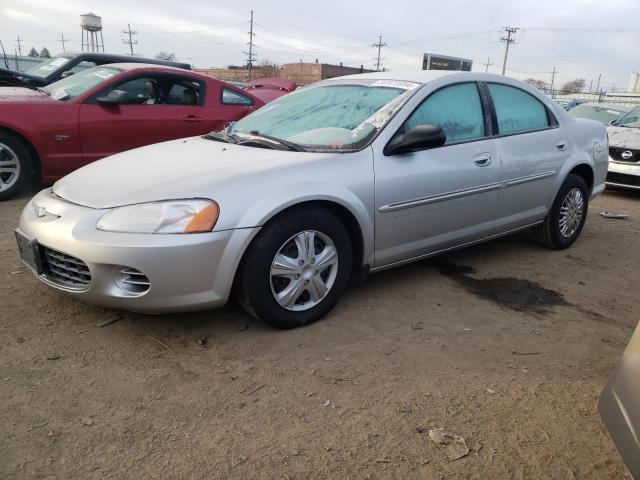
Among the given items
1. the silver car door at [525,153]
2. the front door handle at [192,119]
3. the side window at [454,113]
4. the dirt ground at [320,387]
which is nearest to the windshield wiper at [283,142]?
the side window at [454,113]

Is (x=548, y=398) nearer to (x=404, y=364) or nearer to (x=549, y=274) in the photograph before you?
(x=404, y=364)

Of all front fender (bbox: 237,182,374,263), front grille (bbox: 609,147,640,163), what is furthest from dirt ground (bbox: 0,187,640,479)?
front grille (bbox: 609,147,640,163)

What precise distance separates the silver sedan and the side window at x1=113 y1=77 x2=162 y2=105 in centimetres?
256

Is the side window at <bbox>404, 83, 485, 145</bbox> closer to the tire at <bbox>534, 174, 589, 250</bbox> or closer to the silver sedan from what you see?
the silver sedan

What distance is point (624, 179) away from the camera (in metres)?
7.82

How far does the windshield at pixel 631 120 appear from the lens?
8.61m

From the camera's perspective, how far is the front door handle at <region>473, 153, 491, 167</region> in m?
3.73

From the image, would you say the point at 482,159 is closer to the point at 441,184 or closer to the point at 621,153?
the point at 441,184

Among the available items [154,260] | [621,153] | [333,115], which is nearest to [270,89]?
[621,153]

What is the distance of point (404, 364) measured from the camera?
2.71m

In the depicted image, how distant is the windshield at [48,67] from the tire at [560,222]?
6.91 m

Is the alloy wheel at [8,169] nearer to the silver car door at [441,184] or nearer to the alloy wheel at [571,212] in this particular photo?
the silver car door at [441,184]

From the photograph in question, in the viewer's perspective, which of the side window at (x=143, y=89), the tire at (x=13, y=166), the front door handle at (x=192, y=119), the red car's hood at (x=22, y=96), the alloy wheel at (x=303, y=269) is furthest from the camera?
the front door handle at (x=192, y=119)

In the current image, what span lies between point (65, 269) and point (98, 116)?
3.41 m
